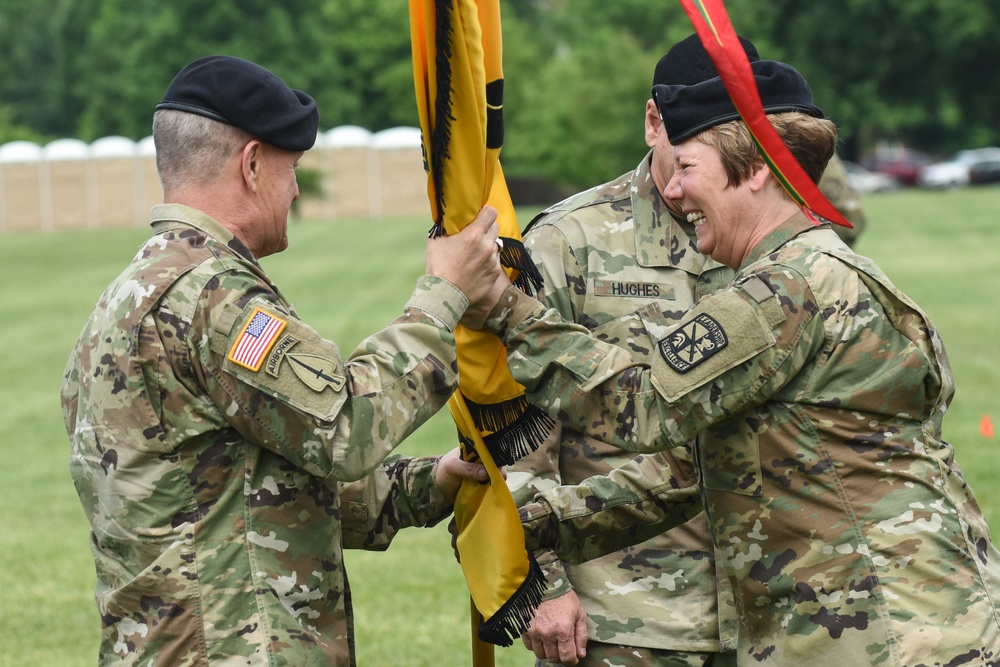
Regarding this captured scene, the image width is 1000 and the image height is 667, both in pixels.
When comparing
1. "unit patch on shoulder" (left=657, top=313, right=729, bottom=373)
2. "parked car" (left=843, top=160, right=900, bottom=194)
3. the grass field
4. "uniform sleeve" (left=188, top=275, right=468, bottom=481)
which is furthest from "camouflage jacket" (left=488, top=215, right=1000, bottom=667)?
"parked car" (left=843, top=160, right=900, bottom=194)

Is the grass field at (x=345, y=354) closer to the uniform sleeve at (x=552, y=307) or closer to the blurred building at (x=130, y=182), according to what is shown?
the uniform sleeve at (x=552, y=307)

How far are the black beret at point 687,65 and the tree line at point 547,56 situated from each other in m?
40.6

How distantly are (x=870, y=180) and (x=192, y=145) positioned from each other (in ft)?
182

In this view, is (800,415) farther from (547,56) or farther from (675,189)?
(547,56)

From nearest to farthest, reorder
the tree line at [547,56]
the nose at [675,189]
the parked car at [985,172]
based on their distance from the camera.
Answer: the nose at [675,189], the parked car at [985,172], the tree line at [547,56]

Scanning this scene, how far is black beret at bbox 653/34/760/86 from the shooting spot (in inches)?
158

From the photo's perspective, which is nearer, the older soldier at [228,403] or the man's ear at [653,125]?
the older soldier at [228,403]

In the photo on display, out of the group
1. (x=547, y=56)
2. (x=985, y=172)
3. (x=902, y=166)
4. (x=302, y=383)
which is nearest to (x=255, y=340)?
(x=302, y=383)

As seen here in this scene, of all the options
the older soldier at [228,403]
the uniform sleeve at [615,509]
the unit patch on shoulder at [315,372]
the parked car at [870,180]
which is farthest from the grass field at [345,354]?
the parked car at [870,180]

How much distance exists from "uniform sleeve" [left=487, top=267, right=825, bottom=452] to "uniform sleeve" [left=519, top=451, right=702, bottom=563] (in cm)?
61

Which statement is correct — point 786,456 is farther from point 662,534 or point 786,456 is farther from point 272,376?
point 272,376

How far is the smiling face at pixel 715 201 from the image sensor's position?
3365 mm

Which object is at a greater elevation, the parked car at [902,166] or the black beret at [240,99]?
the black beret at [240,99]

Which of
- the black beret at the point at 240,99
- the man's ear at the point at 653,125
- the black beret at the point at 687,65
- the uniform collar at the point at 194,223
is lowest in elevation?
the uniform collar at the point at 194,223
